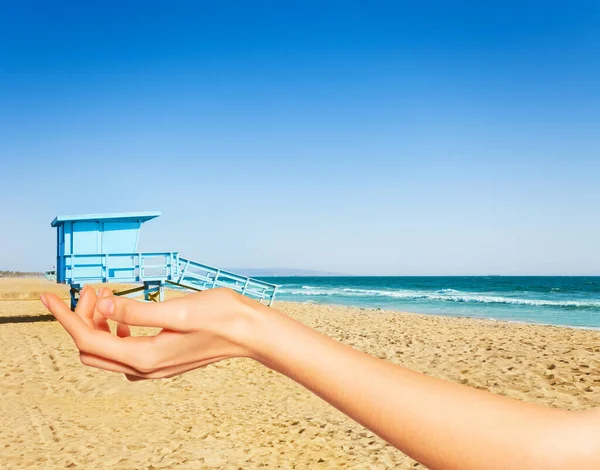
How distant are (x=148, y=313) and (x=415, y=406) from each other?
0.47 m

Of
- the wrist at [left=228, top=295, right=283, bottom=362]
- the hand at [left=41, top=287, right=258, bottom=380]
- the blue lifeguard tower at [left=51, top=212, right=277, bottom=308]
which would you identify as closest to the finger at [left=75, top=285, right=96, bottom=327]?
the hand at [left=41, top=287, right=258, bottom=380]

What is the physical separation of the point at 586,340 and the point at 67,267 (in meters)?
17.5

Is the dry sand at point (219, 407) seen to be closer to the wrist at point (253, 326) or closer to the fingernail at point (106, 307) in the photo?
the fingernail at point (106, 307)

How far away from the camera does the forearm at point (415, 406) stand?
2.20 ft

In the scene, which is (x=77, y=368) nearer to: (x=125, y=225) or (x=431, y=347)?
(x=125, y=225)

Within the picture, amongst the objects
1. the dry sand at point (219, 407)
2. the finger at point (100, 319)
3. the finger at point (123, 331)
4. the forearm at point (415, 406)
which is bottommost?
the dry sand at point (219, 407)

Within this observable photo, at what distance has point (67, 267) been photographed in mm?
17109

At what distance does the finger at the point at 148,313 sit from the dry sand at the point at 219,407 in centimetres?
597

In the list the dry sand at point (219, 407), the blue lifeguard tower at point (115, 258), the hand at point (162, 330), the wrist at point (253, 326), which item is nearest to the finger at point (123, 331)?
the hand at point (162, 330)

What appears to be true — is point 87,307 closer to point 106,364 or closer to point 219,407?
point 106,364

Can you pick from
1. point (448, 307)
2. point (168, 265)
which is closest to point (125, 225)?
point (168, 265)

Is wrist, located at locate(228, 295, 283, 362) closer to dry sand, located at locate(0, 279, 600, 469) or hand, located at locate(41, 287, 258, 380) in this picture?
hand, located at locate(41, 287, 258, 380)

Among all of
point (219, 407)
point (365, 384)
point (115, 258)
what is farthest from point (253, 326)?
point (115, 258)

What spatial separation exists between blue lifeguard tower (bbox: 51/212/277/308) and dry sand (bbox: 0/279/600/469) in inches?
122
